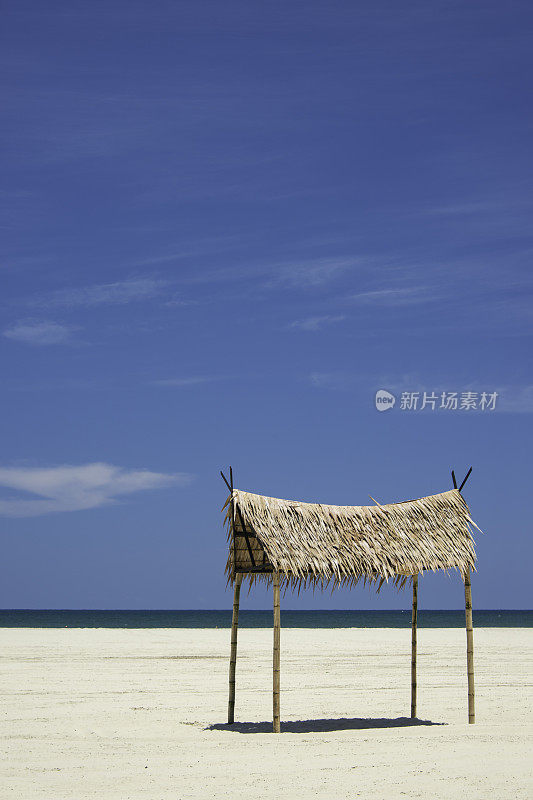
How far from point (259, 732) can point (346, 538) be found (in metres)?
2.26

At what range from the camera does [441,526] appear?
9906mm

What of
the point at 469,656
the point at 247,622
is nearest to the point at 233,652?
the point at 469,656

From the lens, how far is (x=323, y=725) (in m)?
9.83

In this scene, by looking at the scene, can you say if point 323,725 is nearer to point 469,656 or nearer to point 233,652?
point 233,652

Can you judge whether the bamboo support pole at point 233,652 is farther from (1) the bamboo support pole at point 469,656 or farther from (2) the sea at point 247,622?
(2) the sea at point 247,622

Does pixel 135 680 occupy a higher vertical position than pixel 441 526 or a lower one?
lower

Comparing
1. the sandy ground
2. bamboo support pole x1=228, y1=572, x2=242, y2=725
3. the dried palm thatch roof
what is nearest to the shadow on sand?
the sandy ground

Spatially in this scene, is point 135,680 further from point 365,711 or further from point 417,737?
point 417,737

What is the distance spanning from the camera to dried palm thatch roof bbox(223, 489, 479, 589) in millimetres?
9008

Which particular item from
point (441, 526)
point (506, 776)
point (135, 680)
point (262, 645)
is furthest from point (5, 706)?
point (262, 645)

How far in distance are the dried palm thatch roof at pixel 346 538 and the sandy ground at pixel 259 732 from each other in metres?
1.69

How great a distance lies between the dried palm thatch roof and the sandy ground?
5.54 ft

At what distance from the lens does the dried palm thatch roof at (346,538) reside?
901 cm

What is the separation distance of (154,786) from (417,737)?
3.23m
